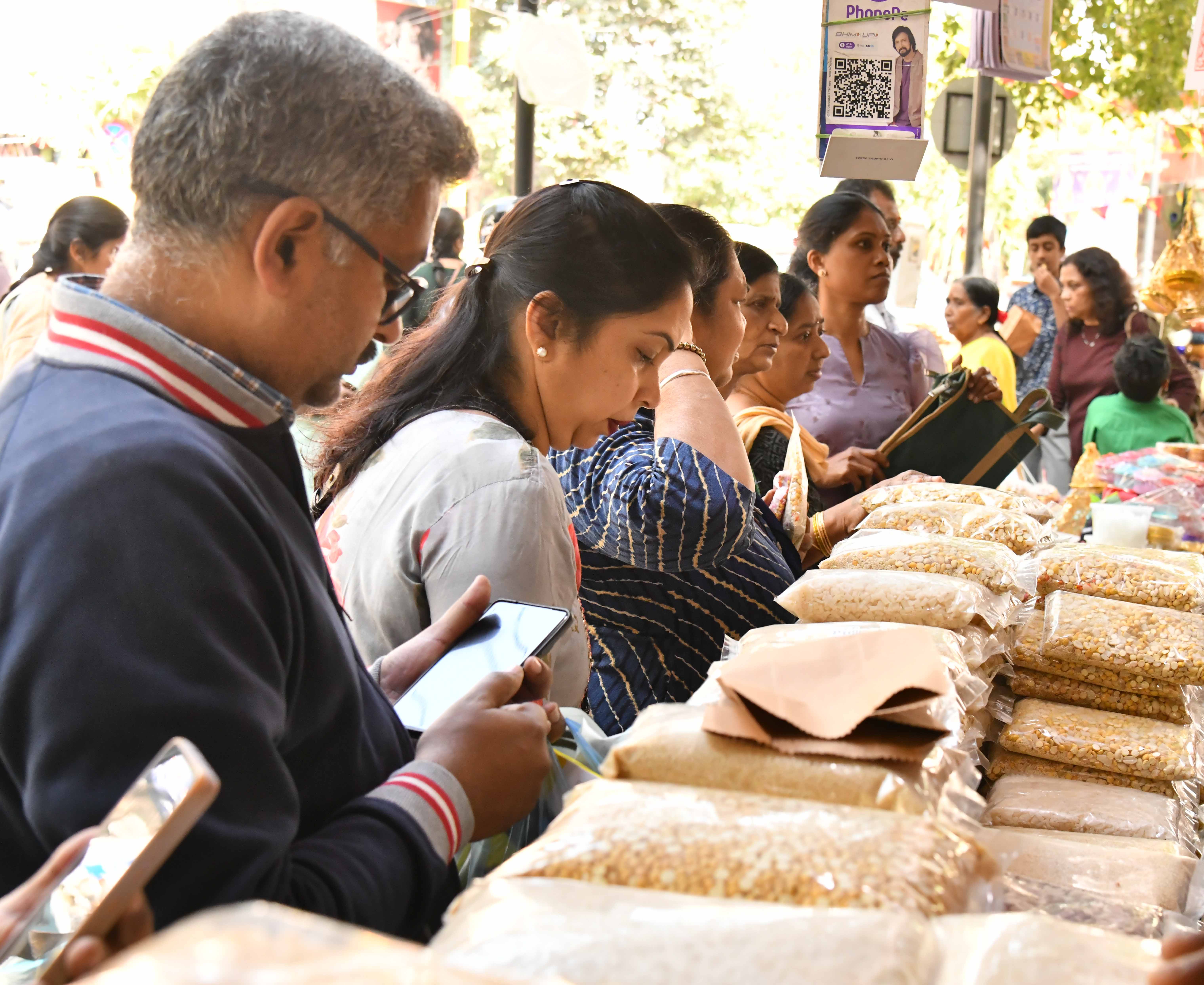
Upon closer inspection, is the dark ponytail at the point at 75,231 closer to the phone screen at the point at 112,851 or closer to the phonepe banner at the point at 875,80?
the phonepe banner at the point at 875,80

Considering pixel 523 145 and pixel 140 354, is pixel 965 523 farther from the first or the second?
A: pixel 523 145

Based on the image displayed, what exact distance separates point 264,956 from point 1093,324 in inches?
262

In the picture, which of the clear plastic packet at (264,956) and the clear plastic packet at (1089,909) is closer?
the clear plastic packet at (264,956)

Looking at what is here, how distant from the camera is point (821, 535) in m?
2.70

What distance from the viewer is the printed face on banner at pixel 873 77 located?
3279 mm

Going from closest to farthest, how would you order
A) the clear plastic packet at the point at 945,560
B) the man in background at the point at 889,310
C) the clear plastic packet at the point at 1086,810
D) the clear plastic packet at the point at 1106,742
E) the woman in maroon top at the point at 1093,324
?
the clear plastic packet at the point at 1086,810 → the clear plastic packet at the point at 1106,742 → the clear plastic packet at the point at 945,560 → the man in background at the point at 889,310 → the woman in maroon top at the point at 1093,324

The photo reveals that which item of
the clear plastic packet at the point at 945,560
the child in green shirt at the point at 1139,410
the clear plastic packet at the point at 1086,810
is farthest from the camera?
the child in green shirt at the point at 1139,410

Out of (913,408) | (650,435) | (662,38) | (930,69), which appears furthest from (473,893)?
(662,38)

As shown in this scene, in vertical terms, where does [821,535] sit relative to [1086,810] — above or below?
above

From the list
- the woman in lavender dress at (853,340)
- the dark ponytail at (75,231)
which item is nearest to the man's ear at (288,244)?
the woman in lavender dress at (853,340)

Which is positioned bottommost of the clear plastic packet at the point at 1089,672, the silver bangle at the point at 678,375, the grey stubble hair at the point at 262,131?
the clear plastic packet at the point at 1089,672

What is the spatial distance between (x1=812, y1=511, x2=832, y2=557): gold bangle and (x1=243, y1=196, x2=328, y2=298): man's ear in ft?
6.14

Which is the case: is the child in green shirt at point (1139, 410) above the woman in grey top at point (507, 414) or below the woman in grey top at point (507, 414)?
below

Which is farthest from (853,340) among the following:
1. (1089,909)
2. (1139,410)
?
(1089,909)
